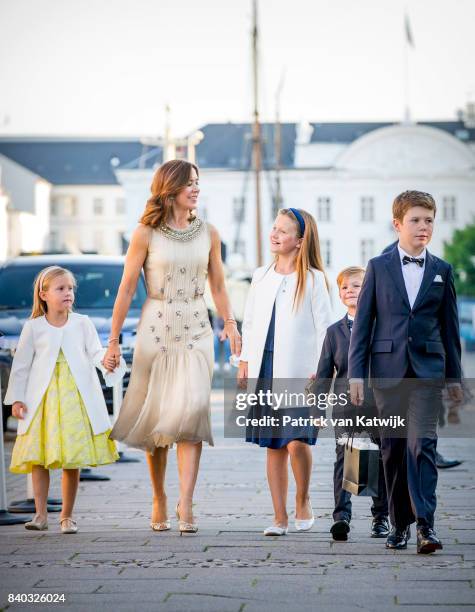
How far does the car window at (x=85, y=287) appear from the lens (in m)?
13.2

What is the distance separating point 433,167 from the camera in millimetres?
104812

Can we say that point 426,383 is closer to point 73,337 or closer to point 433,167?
point 73,337

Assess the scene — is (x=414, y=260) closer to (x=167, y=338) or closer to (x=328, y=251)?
(x=167, y=338)

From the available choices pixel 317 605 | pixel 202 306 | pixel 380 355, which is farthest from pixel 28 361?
pixel 317 605

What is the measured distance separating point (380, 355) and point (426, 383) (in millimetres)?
252

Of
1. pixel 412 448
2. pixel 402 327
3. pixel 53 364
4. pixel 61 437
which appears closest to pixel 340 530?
pixel 412 448

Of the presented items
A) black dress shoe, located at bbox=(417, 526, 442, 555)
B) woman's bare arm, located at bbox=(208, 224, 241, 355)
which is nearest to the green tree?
woman's bare arm, located at bbox=(208, 224, 241, 355)

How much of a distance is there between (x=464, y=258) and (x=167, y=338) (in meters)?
77.8

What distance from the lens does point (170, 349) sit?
7.30 m

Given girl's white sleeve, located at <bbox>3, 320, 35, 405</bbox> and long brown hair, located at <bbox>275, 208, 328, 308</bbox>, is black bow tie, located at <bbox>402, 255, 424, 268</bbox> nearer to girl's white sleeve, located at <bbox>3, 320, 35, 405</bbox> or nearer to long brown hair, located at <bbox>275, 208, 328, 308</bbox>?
long brown hair, located at <bbox>275, 208, 328, 308</bbox>

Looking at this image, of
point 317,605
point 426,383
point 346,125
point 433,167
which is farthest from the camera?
point 346,125

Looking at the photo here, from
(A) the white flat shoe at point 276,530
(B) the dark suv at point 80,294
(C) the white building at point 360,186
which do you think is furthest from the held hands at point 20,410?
A: (C) the white building at point 360,186

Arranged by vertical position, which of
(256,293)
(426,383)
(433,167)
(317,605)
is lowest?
(317,605)

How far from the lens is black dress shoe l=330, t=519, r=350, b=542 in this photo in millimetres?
6805
